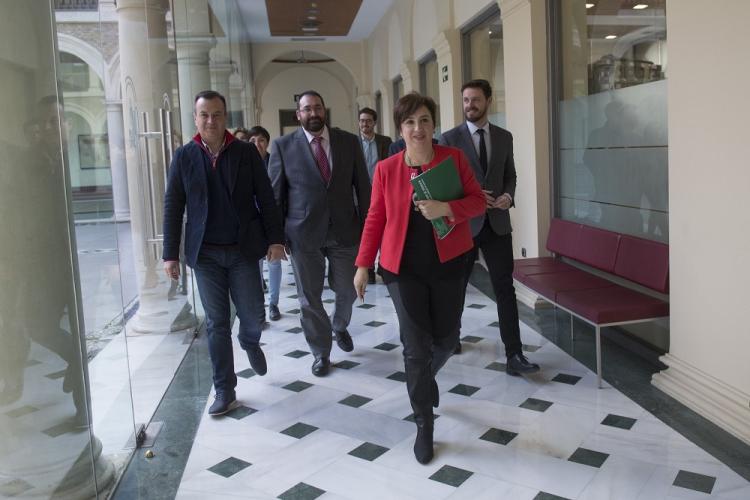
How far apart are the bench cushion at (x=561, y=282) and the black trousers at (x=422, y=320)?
5.06 feet

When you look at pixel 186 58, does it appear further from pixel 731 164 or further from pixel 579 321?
pixel 731 164

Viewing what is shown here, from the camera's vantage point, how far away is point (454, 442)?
11.2ft

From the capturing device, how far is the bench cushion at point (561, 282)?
464 centimetres

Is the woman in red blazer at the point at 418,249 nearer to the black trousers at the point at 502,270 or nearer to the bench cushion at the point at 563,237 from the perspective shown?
the black trousers at the point at 502,270

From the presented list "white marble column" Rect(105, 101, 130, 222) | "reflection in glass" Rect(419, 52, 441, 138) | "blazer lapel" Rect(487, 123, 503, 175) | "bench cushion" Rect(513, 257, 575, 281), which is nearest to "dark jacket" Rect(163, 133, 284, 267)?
"white marble column" Rect(105, 101, 130, 222)

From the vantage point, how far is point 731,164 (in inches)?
131

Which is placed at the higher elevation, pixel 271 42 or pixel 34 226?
pixel 271 42

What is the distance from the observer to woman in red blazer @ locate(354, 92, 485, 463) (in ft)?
10.3

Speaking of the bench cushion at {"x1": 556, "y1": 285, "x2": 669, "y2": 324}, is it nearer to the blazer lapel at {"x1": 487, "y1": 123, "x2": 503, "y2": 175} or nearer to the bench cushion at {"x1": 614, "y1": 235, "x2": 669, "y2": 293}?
the bench cushion at {"x1": 614, "y1": 235, "x2": 669, "y2": 293}

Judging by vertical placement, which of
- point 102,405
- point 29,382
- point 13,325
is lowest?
point 102,405

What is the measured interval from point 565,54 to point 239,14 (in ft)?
30.5

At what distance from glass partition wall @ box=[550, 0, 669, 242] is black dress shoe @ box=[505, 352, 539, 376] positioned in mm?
1251

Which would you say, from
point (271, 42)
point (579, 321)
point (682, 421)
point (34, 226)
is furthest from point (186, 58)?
point (271, 42)

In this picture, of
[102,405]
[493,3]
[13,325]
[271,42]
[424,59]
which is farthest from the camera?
[271,42]
